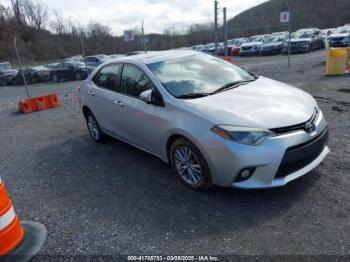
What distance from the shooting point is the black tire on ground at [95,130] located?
5671 mm

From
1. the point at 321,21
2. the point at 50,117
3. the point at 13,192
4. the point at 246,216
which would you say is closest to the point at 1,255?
the point at 13,192

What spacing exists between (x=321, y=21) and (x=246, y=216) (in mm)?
80924

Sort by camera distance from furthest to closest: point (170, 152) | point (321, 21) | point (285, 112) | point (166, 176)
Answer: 1. point (321, 21)
2. point (166, 176)
3. point (170, 152)
4. point (285, 112)

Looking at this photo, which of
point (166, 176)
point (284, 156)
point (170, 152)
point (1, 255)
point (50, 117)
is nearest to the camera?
point (1, 255)

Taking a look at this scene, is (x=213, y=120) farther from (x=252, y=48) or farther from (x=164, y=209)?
(x=252, y=48)

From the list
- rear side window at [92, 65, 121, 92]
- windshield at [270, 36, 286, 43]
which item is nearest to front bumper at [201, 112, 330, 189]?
rear side window at [92, 65, 121, 92]

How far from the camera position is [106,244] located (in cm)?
292

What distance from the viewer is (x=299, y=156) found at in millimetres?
3117

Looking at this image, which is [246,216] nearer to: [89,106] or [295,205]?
[295,205]

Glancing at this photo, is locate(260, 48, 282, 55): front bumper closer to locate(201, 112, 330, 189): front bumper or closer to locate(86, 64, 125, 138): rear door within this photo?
locate(86, 64, 125, 138): rear door

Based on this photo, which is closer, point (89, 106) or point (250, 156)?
point (250, 156)

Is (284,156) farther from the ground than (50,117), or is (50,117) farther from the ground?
(284,156)

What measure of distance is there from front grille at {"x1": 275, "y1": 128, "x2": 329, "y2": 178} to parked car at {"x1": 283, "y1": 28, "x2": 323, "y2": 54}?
2499 cm

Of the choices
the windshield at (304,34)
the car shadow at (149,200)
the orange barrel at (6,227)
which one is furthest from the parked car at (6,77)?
the orange barrel at (6,227)
